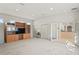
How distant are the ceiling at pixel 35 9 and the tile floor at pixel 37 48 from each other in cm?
74

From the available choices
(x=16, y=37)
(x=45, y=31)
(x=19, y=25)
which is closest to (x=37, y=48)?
(x=45, y=31)

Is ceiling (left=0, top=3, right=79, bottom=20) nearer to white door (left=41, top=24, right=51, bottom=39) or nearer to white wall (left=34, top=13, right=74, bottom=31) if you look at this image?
white wall (left=34, top=13, right=74, bottom=31)

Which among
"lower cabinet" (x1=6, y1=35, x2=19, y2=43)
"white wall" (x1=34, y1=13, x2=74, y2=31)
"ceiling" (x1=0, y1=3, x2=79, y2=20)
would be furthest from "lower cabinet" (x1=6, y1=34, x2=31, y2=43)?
"ceiling" (x1=0, y1=3, x2=79, y2=20)

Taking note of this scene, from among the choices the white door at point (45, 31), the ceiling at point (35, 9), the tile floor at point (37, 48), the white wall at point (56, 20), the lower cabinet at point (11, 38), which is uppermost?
the ceiling at point (35, 9)

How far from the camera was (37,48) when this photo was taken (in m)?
3.04

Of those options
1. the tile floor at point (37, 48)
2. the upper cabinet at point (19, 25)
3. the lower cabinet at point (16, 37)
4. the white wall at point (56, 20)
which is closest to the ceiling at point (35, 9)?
the white wall at point (56, 20)

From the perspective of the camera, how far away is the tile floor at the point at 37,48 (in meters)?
2.88

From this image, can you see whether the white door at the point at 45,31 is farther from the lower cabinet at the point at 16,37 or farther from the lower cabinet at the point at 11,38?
the lower cabinet at the point at 11,38

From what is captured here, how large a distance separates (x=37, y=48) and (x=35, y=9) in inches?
41.8

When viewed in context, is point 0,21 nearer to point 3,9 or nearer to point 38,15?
point 3,9

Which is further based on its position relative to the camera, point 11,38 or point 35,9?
point 11,38

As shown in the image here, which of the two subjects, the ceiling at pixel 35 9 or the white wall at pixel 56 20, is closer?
the ceiling at pixel 35 9

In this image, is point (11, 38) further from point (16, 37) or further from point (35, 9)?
point (35, 9)

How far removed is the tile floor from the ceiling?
2.43 feet
